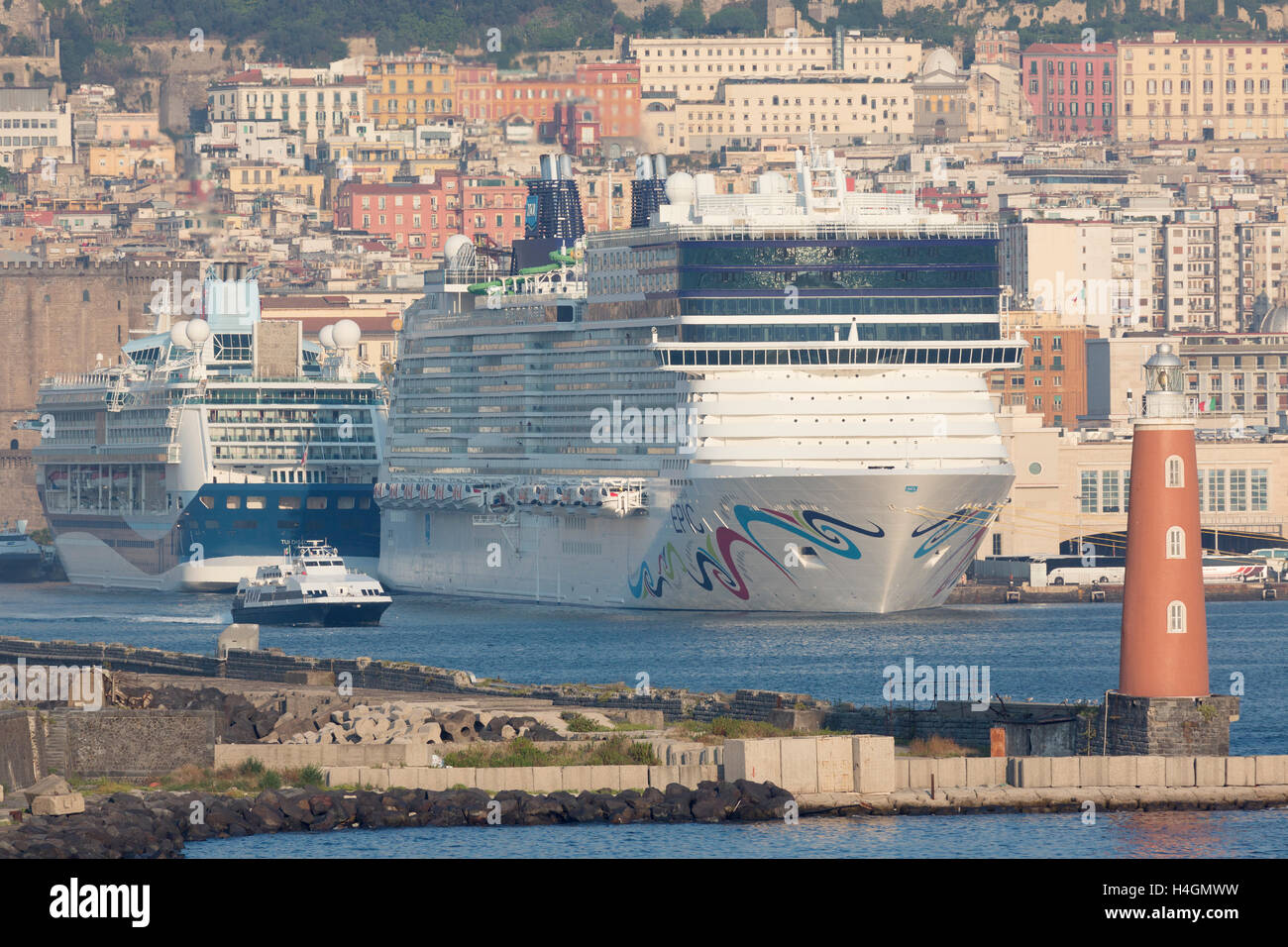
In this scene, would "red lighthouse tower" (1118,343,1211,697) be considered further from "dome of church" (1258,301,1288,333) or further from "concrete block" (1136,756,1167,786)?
"dome of church" (1258,301,1288,333)

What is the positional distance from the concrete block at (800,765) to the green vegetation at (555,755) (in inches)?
83.0

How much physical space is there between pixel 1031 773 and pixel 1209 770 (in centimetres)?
223

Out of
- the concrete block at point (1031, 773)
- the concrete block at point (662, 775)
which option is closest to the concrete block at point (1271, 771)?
the concrete block at point (1031, 773)

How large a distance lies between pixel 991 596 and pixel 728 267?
20380 mm

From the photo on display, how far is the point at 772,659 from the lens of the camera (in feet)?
218

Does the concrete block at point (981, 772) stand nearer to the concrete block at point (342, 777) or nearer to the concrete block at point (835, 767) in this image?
the concrete block at point (835, 767)

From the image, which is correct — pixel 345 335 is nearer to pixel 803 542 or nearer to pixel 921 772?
pixel 803 542

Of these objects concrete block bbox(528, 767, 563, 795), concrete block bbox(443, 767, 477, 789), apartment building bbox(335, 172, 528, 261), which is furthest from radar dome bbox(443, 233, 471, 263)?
apartment building bbox(335, 172, 528, 261)

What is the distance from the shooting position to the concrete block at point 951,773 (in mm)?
41750

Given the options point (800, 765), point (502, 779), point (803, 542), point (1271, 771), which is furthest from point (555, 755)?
point (803, 542)

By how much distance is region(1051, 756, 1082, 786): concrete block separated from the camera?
4172 centimetres

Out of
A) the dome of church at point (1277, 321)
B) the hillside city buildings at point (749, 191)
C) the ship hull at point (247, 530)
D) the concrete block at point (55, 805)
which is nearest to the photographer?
the concrete block at point (55, 805)

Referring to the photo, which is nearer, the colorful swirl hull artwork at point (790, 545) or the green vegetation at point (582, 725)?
the green vegetation at point (582, 725)
